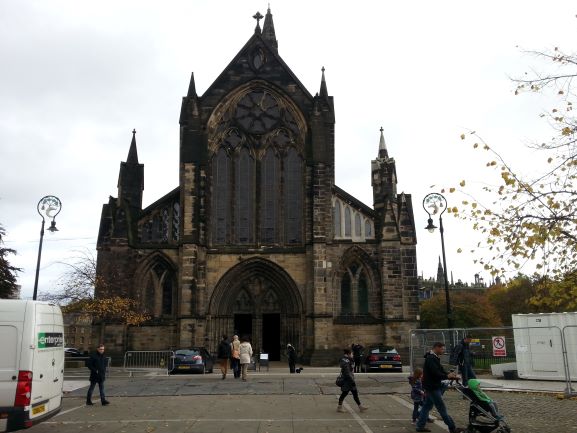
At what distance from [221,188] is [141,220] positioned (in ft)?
15.0

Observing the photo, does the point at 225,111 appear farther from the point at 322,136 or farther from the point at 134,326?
the point at 134,326

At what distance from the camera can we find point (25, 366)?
30.2ft

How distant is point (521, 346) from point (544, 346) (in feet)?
2.67

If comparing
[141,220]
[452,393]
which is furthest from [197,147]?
[452,393]

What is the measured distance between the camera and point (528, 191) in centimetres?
926

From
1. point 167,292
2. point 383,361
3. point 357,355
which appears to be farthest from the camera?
point 167,292

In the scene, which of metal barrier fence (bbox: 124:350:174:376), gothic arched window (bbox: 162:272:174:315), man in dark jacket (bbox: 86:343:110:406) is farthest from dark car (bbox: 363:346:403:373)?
man in dark jacket (bbox: 86:343:110:406)

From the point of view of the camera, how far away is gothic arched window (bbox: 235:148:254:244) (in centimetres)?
3072

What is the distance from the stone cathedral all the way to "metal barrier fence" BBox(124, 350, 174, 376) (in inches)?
46.6

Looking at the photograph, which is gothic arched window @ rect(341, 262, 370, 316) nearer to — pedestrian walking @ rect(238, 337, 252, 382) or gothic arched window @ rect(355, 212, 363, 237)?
gothic arched window @ rect(355, 212, 363, 237)

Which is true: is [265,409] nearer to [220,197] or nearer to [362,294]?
[362,294]

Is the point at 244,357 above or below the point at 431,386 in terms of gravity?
above

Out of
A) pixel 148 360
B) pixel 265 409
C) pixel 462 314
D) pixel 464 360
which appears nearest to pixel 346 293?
pixel 148 360

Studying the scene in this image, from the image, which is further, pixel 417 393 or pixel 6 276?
pixel 6 276
